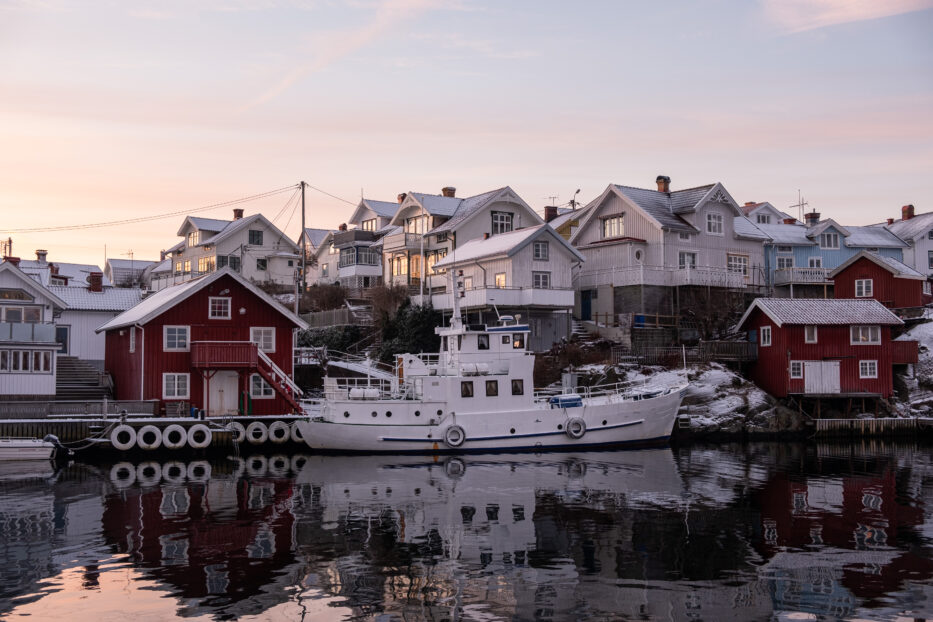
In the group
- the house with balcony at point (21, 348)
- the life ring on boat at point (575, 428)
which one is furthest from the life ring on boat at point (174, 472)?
the life ring on boat at point (575, 428)

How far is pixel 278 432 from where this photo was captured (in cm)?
3738

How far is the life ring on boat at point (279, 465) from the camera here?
3125 centimetres

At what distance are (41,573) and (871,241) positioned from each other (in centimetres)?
6308

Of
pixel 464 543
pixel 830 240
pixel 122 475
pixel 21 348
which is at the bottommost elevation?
pixel 464 543

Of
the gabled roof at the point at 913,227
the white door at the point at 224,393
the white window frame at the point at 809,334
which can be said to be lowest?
the white door at the point at 224,393

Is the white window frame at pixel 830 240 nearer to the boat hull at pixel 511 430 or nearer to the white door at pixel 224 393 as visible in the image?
the boat hull at pixel 511 430

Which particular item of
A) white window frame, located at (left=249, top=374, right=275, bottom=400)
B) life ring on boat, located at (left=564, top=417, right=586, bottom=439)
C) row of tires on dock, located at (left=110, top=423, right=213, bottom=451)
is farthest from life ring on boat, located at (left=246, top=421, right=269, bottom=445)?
life ring on boat, located at (left=564, top=417, right=586, bottom=439)

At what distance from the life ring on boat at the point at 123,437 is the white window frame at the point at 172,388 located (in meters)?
4.00

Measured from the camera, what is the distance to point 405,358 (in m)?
37.9

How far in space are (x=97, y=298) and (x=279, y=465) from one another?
2552 cm

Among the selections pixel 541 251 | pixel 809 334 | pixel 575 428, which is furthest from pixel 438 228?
Answer: pixel 575 428

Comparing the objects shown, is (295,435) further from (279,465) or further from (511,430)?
(511,430)

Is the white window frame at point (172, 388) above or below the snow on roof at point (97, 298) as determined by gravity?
below

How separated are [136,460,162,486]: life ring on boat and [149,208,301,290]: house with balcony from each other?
43472 millimetres
